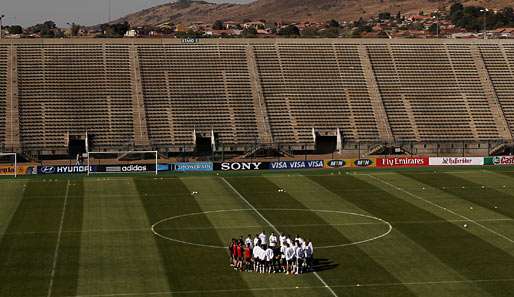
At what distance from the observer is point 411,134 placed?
3905 inches

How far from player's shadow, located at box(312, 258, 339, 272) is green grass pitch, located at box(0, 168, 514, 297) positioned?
0.29 ft

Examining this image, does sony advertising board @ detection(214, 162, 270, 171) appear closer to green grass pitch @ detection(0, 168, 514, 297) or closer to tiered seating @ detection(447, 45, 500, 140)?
green grass pitch @ detection(0, 168, 514, 297)

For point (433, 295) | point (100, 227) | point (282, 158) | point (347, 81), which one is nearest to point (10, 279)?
point (100, 227)

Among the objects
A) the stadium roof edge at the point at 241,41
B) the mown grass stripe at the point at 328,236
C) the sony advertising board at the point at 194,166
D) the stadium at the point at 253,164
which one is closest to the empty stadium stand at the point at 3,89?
the stadium at the point at 253,164

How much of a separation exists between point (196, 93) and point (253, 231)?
5127 cm

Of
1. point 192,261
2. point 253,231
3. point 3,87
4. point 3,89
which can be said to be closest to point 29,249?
point 192,261

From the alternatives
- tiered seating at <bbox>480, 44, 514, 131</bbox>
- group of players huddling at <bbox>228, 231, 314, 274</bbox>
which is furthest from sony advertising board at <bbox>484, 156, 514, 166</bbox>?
group of players huddling at <bbox>228, 231, 314, 274</bbox>

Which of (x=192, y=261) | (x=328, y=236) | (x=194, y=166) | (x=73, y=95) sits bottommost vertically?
(x=192, y=261)

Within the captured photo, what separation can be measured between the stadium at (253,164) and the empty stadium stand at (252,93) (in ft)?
0.69

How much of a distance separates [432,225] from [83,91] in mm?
54850

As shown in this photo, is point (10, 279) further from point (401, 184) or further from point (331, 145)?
point (331, 145)

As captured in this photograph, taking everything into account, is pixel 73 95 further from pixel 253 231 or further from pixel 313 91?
pixel 253 231

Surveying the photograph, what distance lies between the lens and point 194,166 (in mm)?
81250

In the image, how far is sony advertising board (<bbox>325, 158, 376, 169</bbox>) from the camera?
83.4 m
